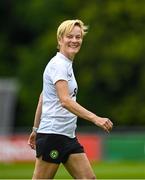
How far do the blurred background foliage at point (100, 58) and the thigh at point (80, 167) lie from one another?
3602 centimetres

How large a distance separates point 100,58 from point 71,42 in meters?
37.1

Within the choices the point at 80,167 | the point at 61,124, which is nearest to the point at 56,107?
the point at 61,124

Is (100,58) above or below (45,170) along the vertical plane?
below

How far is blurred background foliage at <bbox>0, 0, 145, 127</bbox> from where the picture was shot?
45.6 metres

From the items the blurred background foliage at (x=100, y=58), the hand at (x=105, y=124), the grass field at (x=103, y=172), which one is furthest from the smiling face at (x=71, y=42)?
the blurred background foliage at (x=100, y=58)

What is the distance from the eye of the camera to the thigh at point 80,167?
8930 millimetres

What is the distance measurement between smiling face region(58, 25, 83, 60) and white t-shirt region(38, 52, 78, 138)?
6cm

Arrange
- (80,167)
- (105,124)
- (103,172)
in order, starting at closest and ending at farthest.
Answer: (105,124) < (80,167) < (103,172)

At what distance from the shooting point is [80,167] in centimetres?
895

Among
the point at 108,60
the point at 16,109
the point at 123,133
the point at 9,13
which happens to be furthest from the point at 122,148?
the point at 9,13

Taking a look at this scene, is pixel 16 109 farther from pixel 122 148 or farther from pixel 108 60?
pixel 122 148

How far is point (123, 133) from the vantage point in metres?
33.2

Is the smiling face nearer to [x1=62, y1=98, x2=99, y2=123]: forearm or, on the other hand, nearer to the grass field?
[x1=62, y1=98, x2=99, y2=123]: forearm

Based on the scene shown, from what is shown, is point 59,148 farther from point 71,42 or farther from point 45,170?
point 71,42
